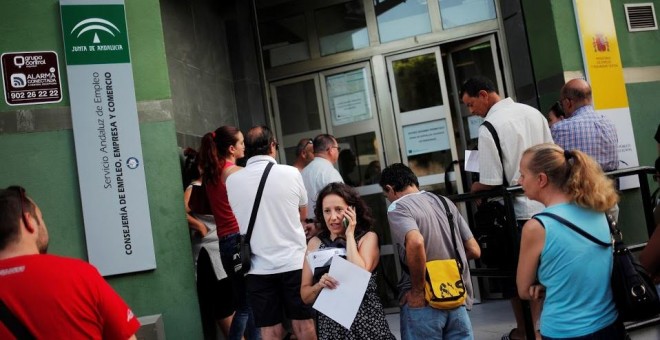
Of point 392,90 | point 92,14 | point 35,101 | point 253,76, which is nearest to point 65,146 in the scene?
point 35,101

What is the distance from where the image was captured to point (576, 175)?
3141mm

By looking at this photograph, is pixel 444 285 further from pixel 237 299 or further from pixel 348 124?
pixel 348 124

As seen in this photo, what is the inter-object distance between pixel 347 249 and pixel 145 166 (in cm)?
214

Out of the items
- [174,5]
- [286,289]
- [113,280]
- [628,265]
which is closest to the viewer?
[628,265]

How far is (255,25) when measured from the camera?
27.5 ft

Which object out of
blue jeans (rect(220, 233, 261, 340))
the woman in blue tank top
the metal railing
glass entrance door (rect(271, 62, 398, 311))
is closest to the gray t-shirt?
the metal railing

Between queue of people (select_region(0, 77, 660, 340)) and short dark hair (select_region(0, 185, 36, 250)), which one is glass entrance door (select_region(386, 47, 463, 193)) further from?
short dark hair (select_region(0, 185, 36, 250))

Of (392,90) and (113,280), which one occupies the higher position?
(392,90)

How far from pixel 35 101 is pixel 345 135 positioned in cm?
406

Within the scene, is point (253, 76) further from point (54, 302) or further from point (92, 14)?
point (54, 302)

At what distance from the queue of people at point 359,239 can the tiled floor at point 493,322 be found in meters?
0.44

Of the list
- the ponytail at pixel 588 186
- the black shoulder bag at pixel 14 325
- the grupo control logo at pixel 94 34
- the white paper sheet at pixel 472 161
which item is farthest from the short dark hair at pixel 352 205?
the grupo control logo at pixel 94 34

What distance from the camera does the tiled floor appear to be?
204 inches

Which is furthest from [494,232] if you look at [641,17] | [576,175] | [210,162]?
[641,17]
